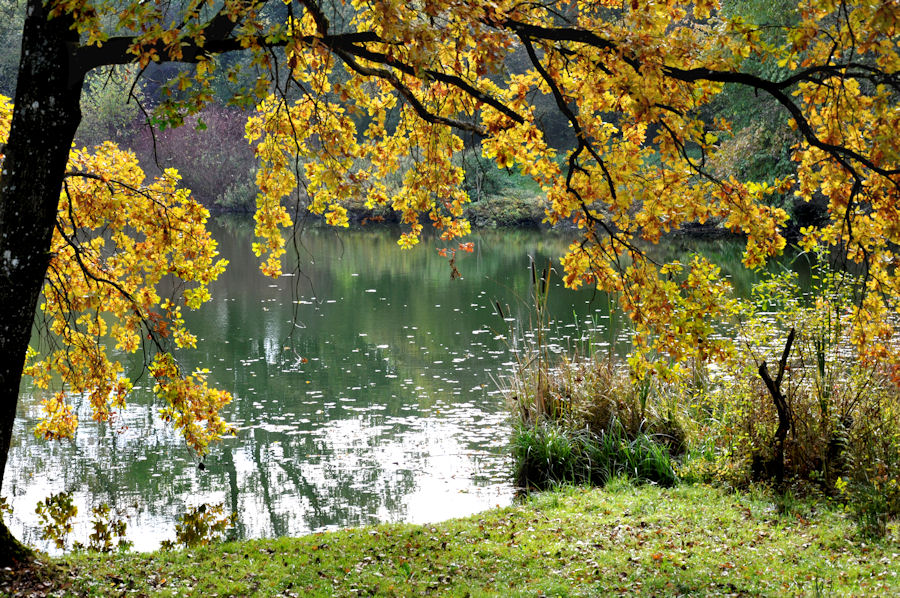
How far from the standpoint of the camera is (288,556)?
20.3 feet

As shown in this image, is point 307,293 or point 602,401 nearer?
point 602,401

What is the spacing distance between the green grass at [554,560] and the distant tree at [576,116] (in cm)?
121

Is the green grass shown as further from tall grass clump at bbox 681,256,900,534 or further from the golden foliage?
the golden foliage

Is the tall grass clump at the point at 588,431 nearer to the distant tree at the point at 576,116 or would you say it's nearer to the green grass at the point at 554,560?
the green grass at the point at 554,560

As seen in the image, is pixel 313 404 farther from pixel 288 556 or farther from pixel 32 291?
pixel 32 291

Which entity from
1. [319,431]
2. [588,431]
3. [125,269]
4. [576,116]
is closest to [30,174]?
[125,269]

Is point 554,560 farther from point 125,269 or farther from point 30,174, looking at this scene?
point 125,269

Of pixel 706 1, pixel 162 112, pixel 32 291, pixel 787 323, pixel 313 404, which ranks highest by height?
pixel 706 1

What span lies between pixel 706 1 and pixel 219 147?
1835 inches

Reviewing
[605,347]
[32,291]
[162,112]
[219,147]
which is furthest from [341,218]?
[219,147]

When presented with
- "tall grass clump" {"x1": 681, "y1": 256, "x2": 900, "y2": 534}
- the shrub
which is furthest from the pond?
the shrub

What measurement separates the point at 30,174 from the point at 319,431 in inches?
253

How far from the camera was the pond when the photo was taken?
338 inches

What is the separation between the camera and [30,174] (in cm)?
518
